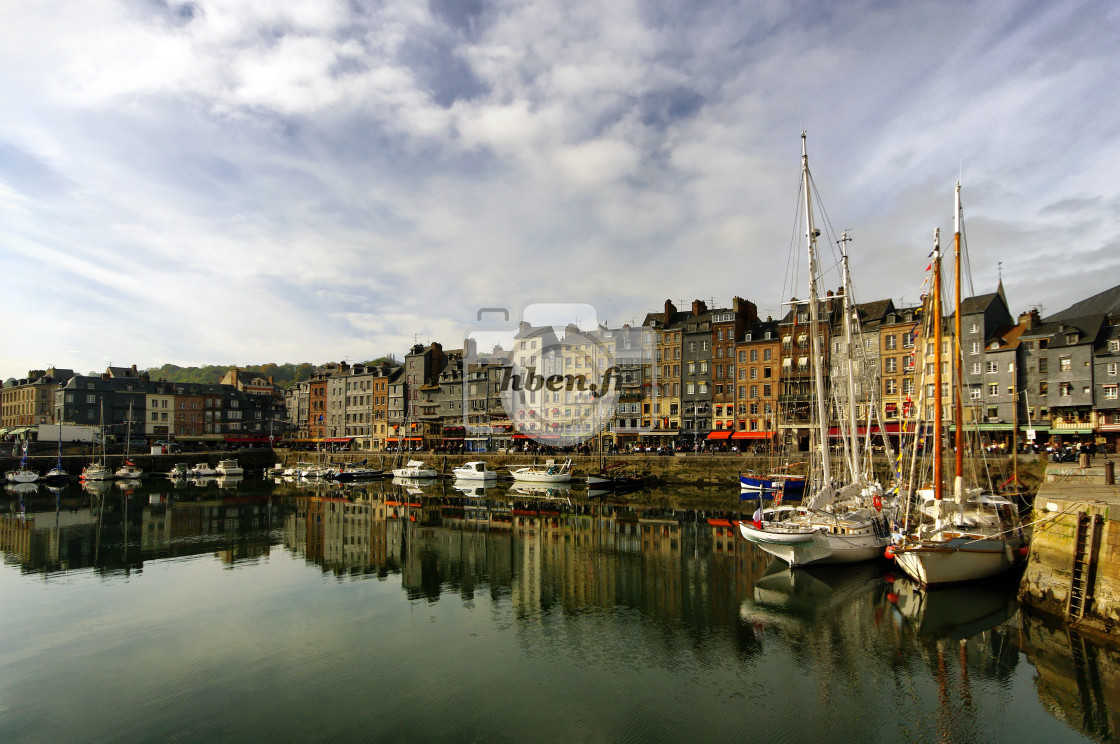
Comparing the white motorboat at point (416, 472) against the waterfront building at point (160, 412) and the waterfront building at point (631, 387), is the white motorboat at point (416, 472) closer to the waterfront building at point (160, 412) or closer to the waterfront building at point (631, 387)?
the waterfront building at point (631, 387)

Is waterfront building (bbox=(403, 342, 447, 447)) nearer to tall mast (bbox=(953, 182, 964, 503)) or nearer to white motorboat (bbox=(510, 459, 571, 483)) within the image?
white motorboat (bbox=(510, 459, 571, 483))

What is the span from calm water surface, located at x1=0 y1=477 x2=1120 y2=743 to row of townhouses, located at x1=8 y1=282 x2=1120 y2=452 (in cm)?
994

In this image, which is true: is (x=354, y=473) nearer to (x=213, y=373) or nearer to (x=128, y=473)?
(x=128, y=473)

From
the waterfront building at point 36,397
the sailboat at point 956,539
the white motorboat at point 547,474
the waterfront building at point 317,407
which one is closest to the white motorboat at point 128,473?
the waterfront building at point 317,407

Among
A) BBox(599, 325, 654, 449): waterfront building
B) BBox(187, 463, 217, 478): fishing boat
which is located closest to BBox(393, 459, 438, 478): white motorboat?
BBox(599, 325, 654, 449): waterfront building

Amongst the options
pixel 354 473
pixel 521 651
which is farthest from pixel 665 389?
pixel 521 651

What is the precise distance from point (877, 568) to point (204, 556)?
1228 inches

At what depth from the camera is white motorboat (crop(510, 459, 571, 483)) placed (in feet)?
199

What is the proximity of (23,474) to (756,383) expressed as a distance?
85575 mm

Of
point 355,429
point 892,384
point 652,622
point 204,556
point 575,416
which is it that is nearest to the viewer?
point 652,622

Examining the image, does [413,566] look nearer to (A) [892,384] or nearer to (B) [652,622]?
(B) [652,622]

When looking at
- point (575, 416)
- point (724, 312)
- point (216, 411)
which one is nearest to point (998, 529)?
point (724, 312)

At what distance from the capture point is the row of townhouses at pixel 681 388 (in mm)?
49281

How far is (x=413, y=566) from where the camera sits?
1102 inches
